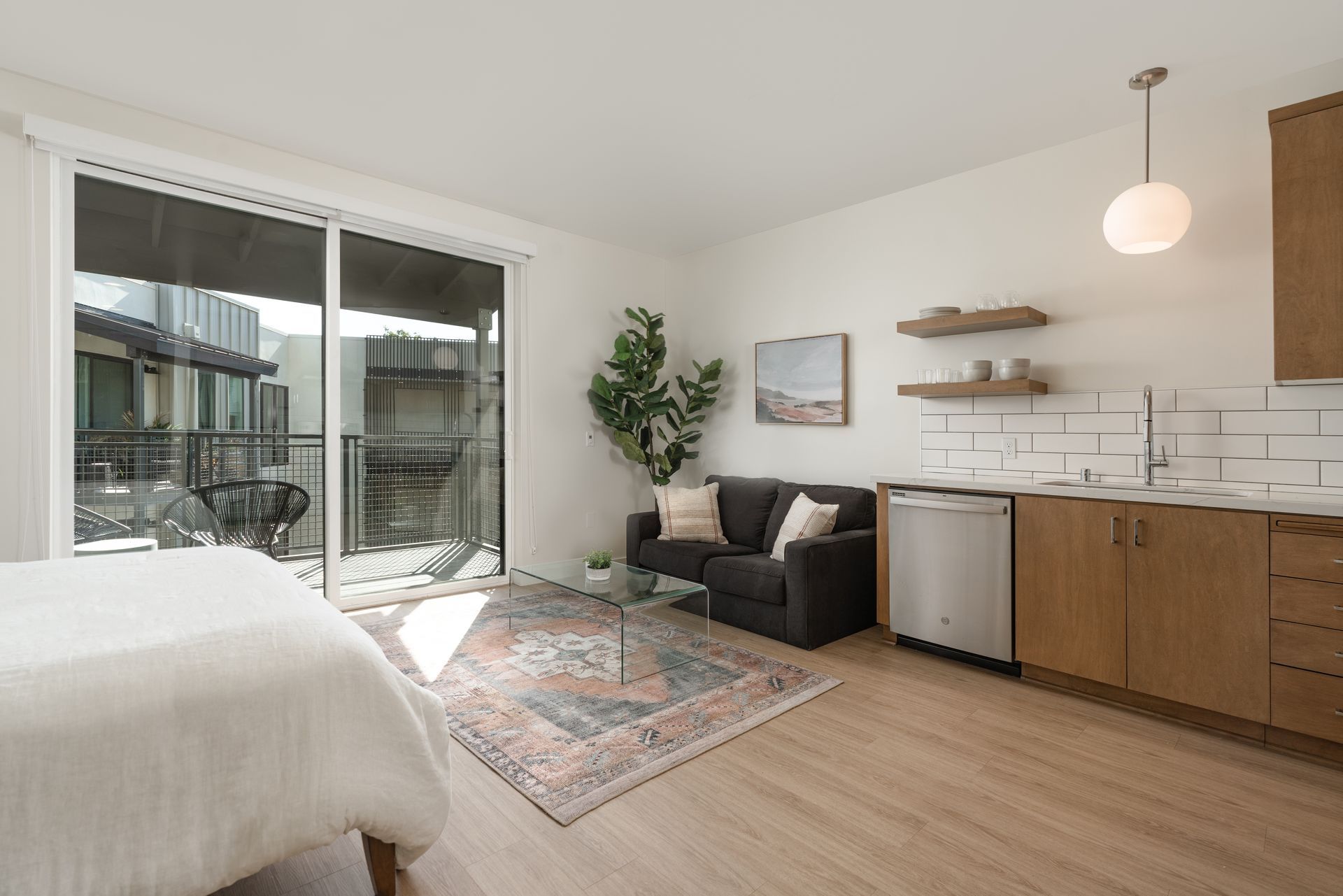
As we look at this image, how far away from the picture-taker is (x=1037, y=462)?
11.2ft

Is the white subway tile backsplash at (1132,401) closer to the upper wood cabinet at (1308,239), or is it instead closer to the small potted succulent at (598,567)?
the upper wood cabinet at (1308,239)

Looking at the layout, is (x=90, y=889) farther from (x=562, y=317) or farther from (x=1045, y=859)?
(x=562, y=317)

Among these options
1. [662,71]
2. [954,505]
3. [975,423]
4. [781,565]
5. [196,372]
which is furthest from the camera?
[975,423]

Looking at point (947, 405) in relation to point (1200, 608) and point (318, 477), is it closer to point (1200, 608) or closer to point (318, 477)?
point (1200, 608)

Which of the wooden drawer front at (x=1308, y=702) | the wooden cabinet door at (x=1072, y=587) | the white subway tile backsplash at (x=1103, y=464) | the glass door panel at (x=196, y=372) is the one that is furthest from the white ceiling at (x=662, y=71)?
the wooden drawer front at (x=1308, y=702)

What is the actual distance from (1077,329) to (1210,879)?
8.28 ft

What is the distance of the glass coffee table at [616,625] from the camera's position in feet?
9.81

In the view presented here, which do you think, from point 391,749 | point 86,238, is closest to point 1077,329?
point 391,749

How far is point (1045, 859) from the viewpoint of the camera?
5.53ft

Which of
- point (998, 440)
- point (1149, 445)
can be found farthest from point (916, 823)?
point (998, 440)

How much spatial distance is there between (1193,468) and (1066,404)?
2.03 feet

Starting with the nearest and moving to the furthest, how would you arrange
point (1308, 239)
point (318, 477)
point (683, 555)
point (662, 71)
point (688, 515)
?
point (1308, 239) < point (662, 71) < point (318, 477) < point (683, 555) < point (688, 515)

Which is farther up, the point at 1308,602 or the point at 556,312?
the point at 556,312

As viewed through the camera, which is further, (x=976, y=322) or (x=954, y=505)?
(x=976, y=322)
